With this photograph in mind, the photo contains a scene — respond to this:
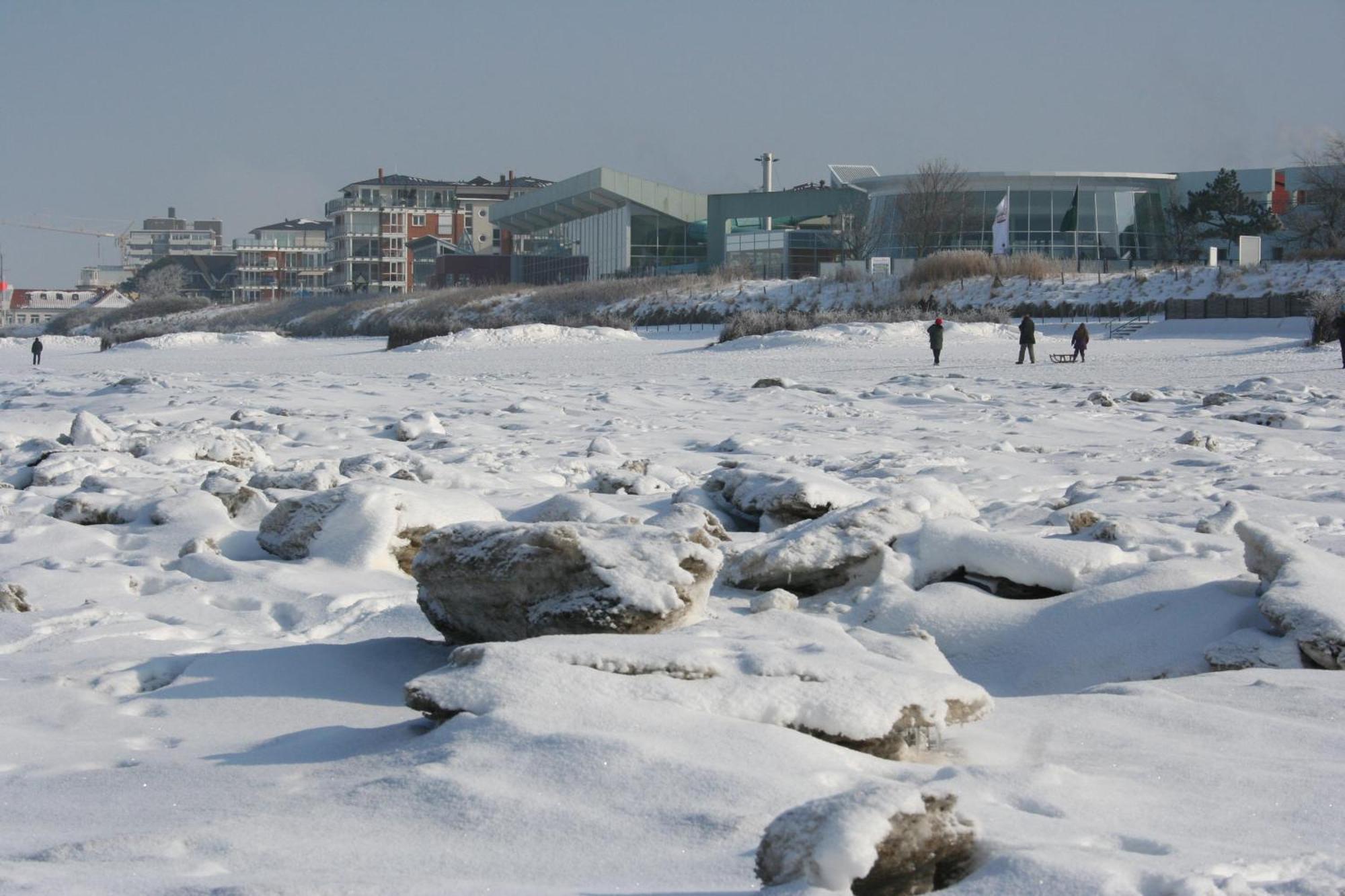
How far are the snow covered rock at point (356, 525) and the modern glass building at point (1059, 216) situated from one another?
58.9 meters

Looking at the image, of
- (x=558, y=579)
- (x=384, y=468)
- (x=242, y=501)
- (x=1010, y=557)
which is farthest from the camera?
(x=384, y=468)

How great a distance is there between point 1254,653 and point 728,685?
2.30 metres

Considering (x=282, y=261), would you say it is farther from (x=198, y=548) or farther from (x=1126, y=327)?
(x=198, y=548)

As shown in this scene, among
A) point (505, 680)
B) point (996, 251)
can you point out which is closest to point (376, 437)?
point (505, 680)

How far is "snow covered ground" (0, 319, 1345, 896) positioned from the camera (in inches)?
115

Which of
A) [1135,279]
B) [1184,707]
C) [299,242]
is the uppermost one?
[299,242]

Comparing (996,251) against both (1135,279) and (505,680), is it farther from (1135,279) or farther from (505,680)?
(505,680)

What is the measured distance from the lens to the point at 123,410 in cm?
1491

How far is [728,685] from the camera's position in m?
3.83

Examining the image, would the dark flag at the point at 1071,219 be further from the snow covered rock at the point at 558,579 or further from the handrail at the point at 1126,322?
the snow covered rock at the point at 558,579

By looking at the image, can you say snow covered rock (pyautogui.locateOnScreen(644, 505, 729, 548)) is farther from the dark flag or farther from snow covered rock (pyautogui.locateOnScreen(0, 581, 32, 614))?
the dark flag

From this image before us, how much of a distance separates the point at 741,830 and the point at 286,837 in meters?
1.02

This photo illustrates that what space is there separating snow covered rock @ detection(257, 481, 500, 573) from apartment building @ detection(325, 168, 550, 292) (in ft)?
377

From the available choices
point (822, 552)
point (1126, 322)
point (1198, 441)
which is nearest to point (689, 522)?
point (822, 552)
